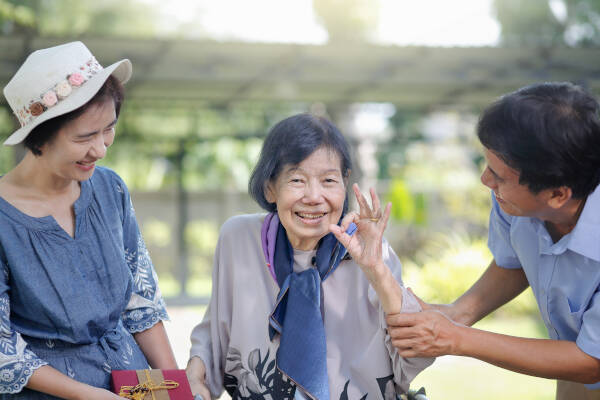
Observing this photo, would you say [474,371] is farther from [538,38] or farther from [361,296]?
[538,38]

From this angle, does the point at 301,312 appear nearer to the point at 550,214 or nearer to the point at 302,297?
the point at 302,297

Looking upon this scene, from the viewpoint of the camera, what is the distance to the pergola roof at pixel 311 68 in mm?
8258

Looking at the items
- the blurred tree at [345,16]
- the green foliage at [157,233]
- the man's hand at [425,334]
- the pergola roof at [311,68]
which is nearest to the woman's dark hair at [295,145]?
the man's hand at [425,334]

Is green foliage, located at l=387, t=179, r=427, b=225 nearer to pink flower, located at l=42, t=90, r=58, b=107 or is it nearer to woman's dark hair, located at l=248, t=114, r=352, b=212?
woman's dark hair, located at l=248, t=114, r=352, b=212

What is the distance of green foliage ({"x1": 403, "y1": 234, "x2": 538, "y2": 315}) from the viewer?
8734mm

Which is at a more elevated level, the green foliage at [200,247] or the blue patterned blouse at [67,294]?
the blue patterned blouse at [67,294]

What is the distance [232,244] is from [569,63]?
8.44m

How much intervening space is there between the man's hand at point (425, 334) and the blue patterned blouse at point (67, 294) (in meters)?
0.91

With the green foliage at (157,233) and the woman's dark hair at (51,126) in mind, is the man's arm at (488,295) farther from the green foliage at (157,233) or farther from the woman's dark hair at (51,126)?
the green foliage at (157,233)

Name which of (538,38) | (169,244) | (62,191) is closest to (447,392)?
(62,191)

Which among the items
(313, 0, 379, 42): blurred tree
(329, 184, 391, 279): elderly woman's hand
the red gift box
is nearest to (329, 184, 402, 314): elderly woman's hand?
(329, 184, 391, 279): elderly woman's hand

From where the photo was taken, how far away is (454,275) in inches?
353

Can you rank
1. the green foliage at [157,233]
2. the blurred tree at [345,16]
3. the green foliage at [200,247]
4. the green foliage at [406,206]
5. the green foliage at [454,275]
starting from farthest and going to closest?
the blurred tree at [345,16], the green foliage at [406,206], the green foliage at [200,247], the green foliage at [157,233], the green foliage at [454,275]

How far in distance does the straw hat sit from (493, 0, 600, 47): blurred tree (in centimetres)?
1964
